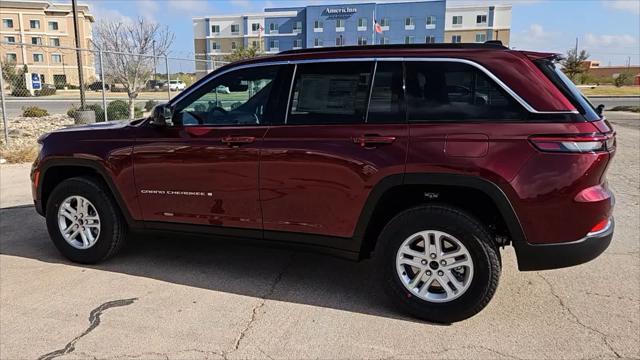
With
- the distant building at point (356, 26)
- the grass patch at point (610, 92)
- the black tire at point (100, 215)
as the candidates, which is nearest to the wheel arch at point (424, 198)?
the black tire at point (100, 215)

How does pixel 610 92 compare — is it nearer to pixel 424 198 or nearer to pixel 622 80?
pixel 622 80

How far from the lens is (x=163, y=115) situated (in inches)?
167

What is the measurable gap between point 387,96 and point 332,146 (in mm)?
536

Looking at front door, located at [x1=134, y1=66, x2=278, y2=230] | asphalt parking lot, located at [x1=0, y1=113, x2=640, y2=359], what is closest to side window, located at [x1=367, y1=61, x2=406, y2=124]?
front door, located at [x1=134, y1=66, x2=278, y2=230]

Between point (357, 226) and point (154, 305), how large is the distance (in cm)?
169

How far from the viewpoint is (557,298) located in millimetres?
3975

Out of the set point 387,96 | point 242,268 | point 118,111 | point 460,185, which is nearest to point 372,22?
point 118,111

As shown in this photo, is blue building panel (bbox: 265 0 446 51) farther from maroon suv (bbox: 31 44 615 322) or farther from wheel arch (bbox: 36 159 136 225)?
maroon suv (bbox: 31 44 615 322)

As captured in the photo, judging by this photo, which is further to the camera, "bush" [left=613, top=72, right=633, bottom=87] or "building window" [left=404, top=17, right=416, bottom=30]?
"building window" [left=404, top=17, right=416, bottom=30]

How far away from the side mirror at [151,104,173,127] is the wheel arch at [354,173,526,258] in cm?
185

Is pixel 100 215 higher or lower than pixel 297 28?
lower

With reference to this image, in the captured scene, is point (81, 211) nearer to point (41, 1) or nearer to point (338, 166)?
point (338, 166)

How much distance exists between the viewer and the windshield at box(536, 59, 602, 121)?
3.33m

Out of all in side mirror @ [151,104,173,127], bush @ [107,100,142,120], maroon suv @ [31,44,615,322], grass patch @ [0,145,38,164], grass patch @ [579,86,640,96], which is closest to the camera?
maroon suv @ [31,44,615,322]
